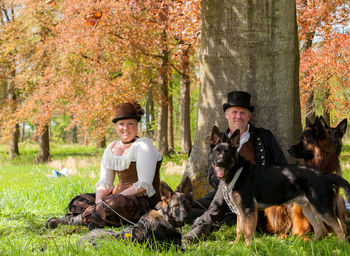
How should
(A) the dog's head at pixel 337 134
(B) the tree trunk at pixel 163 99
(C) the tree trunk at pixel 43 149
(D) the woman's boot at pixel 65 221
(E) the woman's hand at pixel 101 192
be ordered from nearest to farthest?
(A) the dog's head at pixel 337 134 < (D) the woman's boot at pixel 65 221 < (E) the woman's hand at pixel 101 192 < (B) the tree trunk at pixel 163 99 < (C) the tree trunk at pixel 43 149

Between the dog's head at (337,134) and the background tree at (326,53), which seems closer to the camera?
the dog's head at (337,134)

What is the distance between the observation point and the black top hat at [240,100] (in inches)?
193

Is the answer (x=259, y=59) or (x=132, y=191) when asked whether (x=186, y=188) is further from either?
(x=259, y=59)

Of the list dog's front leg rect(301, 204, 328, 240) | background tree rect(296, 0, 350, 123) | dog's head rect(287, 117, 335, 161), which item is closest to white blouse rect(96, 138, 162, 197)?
dog's head rect(287, 117, 335, 161)

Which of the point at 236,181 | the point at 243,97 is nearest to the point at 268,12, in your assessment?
the point at 243,97

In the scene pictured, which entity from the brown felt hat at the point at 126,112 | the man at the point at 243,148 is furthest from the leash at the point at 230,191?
the brown felt hat at the point at 126,112

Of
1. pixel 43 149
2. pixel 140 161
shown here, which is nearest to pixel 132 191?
pixel 140 161

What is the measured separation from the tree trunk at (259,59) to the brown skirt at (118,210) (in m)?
1.60

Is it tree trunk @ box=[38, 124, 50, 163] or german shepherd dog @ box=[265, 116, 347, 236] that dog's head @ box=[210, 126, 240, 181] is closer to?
german shepherd dog @ box=[265, 116, 347, 236]

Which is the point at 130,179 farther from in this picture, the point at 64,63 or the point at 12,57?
the point at 12,57

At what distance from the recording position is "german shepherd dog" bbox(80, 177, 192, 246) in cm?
377

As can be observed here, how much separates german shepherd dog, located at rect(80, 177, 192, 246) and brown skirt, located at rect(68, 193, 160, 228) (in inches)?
41.2

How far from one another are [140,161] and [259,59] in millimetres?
2272

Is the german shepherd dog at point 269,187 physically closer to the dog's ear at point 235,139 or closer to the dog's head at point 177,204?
the dog's ear at point 235,139
